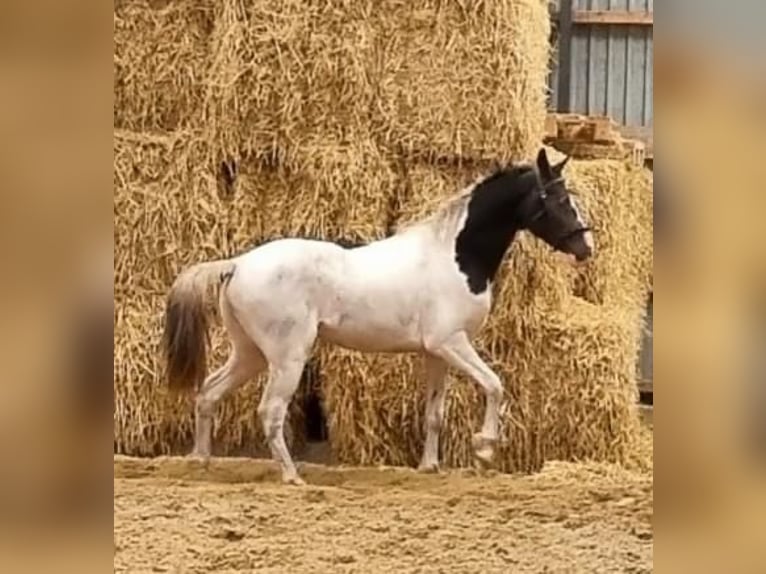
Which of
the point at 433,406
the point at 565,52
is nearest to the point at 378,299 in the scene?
the point at 433,406

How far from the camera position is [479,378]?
199 centimetres

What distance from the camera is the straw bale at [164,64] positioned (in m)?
2.12

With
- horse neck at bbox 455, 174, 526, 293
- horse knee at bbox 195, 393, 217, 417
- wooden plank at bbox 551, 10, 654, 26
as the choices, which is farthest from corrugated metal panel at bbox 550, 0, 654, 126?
horse knee at bbox 195, 393, 217, 417

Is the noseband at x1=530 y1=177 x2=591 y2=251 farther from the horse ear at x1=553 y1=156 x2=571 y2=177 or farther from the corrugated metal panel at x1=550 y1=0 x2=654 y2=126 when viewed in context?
the corrugated metal panel at x1=550 y1=0 x2=654 y2=126

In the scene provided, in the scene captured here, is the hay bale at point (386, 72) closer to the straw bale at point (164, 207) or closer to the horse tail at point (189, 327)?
the straw bale at point (164, 207)

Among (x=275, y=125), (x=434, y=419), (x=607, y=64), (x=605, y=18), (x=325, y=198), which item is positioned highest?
(x=605, y=18)

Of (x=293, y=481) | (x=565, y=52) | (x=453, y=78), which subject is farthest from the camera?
(x=565, y=52)

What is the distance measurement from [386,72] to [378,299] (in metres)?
0.40

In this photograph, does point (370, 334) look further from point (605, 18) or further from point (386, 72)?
point (605, 18)
